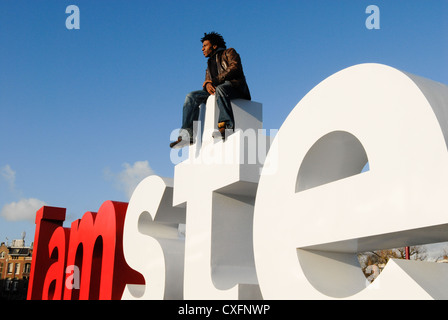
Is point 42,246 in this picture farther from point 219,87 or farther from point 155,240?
point 219,87

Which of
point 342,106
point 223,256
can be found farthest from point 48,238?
point 342,106

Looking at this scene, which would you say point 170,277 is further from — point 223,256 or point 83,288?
point 83,288

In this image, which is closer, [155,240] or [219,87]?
[219,87]

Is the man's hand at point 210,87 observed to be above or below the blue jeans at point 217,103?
above

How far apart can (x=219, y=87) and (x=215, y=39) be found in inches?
35.9

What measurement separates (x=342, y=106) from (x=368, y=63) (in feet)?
1.36

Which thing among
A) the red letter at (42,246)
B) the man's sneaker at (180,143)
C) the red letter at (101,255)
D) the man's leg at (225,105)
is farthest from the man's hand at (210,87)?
the red letter at (42,246)

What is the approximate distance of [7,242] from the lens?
53938 millimetres

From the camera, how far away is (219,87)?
637cm

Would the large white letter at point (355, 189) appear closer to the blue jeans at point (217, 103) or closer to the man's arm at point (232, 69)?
the blue jeans at point (217, 103)

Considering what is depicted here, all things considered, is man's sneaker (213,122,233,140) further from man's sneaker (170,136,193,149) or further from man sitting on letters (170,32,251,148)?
man's sneaker (170,136,193,149)

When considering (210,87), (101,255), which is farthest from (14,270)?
(210,87)

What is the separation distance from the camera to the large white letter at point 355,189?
346 centimetres

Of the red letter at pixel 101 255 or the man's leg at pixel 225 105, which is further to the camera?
the red letter at pixel 101 255
